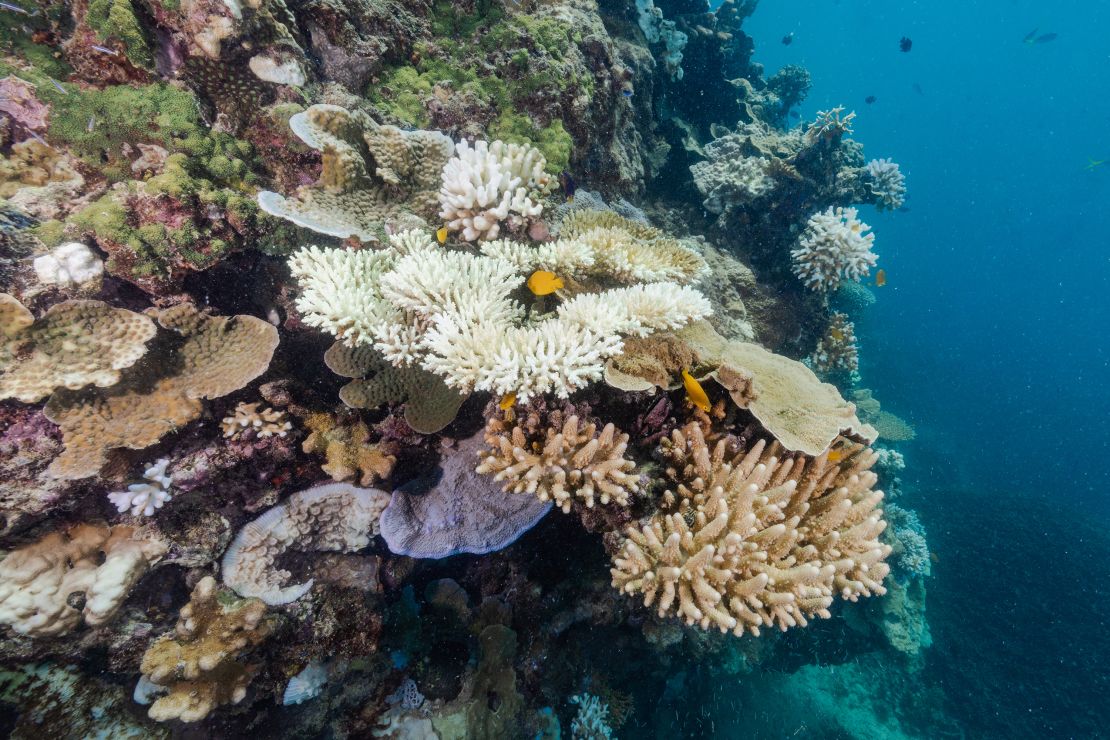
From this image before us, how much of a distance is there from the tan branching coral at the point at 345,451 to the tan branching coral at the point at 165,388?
0.60 meters

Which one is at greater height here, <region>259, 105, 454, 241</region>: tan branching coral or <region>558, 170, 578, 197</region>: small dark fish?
<region>558, 170, 578, 197</region>: small dark fish

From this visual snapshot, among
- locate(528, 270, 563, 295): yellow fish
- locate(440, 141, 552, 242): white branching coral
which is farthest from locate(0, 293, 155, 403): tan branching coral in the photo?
locate(528, 270, 563, 295): yellow fish

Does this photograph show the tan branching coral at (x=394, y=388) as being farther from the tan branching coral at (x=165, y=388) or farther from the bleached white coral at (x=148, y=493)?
the bleached white coral at (x=148, y=493)

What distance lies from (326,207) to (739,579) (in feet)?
13.3

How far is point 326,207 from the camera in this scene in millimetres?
3648

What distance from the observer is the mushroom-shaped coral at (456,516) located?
130 inches

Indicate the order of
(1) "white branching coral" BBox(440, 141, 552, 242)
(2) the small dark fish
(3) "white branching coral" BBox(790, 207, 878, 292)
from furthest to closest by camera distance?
(3) "white branching coral" BBox(790, 207, 878, 292) < (2) the small dark fish < (1) "white branching coral" BBox(440, 141, 552, 242)

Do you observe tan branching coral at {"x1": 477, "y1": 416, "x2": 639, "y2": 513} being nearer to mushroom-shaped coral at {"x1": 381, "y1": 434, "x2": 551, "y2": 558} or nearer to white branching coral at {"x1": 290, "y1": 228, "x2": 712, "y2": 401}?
white branching coral at {"x1": 290, "y1": 228, "x2": 712, "y2": 401}

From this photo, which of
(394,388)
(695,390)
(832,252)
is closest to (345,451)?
(394,388)

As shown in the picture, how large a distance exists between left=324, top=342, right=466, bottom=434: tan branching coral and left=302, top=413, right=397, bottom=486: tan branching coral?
11.3 inches

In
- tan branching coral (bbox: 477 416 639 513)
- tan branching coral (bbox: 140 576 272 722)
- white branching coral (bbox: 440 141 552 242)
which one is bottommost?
tan branching coral (bbox: 140 576 272 722)

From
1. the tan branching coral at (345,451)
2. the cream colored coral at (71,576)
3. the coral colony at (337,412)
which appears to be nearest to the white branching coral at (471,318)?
the coral colony at (337,412)

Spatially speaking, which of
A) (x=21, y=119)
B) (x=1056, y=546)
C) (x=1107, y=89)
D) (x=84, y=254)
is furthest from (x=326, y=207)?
(x=1107, y=89)

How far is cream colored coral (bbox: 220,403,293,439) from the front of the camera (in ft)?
10.2
